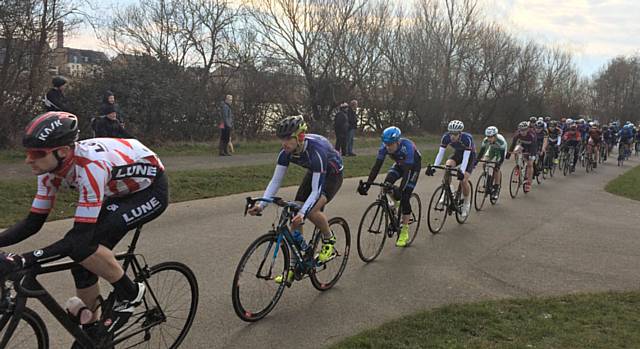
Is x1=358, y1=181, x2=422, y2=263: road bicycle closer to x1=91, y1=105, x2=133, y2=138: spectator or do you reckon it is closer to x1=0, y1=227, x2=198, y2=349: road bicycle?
x1=0, y1=227, x2=198, y2=349: road bicycle

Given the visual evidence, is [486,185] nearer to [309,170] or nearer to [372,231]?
[372,231]

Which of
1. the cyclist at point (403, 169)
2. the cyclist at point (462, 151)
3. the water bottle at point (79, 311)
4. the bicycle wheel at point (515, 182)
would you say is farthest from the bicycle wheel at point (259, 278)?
the bicycle wheel at point (515, 182)

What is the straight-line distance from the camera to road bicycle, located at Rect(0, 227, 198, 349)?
270 centimetres

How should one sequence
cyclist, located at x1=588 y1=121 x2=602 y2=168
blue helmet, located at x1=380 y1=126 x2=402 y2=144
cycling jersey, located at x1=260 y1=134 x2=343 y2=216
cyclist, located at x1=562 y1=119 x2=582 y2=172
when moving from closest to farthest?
1. cycling jersey, located at x1=260 y1=134 x2=343 y2=216
2. blue helmet, located at x1=380 y1=126 x2=402 y2=144
3. cyclist, located at x1=562 y1=119 x2=582 y2=172
4. cyclist, located at x1=588 y1=121 x2=602 y2=168

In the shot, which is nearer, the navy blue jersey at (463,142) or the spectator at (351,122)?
the navy blue jersey at (463,142)

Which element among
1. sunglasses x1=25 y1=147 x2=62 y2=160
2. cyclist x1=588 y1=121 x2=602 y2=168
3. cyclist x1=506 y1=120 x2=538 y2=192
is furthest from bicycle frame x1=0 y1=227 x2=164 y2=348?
cyclist x1=588 y1=121 x2=602 y2=168

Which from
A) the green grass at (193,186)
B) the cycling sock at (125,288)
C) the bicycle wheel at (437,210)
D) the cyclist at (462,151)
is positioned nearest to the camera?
the cycling sock at (125,288)

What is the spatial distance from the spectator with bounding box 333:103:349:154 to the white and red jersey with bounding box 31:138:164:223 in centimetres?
1359

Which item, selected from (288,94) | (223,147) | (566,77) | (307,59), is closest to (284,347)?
(223,147)

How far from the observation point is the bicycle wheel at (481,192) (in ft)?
34.4

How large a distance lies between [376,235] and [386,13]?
86.9 feet

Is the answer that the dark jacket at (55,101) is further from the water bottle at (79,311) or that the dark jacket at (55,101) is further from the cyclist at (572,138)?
the cyclist at (572,138)

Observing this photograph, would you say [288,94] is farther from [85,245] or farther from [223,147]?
[85,245]

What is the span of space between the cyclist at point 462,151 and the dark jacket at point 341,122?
7897mm
